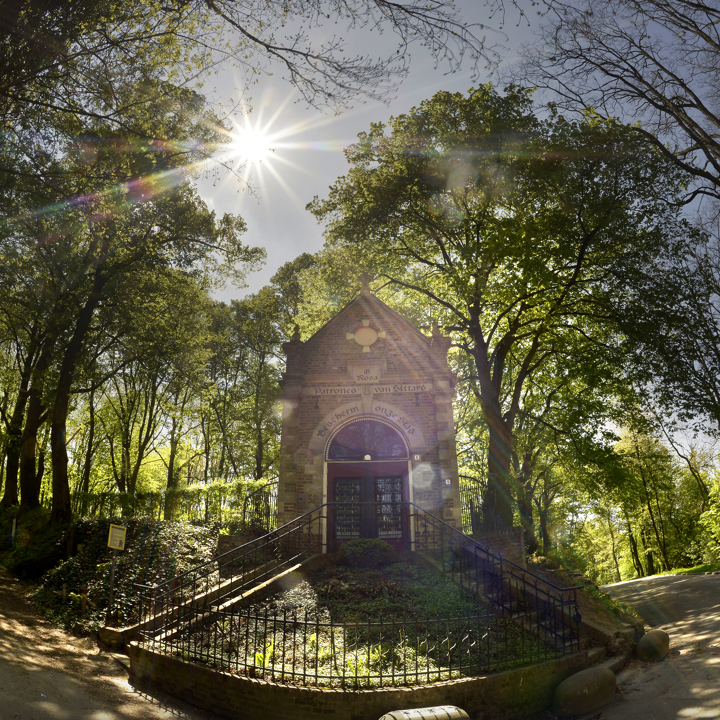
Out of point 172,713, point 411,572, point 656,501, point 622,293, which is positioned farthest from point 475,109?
point 656,501

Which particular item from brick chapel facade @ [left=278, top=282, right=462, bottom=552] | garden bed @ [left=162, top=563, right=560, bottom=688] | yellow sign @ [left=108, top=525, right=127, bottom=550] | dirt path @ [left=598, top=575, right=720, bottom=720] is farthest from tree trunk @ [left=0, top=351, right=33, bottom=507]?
dirt path @ [left=598, top=575, right=720, bottom=720]

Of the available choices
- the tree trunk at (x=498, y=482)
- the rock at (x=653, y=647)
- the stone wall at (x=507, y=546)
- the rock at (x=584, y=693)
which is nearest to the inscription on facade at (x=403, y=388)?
the tree trunk at (x=498, y=482)

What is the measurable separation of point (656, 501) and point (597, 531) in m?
11.7

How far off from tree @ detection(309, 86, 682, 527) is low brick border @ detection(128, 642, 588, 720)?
8.04 metres

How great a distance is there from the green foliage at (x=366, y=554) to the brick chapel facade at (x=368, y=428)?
1536mm

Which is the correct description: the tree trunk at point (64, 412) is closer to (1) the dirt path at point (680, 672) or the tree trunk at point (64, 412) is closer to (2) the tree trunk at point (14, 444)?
A: (2) the tree trunk at point (14, 444)

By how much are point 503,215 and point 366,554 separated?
38.9 ft

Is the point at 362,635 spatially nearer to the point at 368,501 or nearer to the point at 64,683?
the point at 64,683

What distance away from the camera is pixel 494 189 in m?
16.3

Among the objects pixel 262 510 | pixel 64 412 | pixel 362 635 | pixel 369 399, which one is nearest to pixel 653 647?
pixel 362 635

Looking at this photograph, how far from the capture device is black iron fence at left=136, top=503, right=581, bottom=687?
7793 mm

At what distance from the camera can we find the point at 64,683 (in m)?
7.61

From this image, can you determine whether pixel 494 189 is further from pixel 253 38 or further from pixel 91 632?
pixel 91 632

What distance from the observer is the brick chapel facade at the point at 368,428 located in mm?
15219
